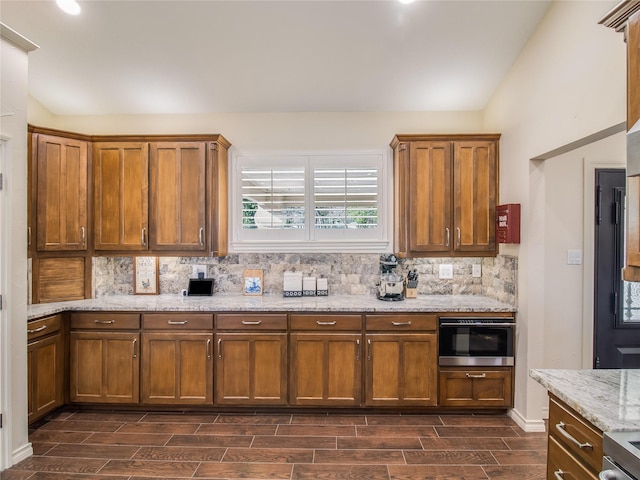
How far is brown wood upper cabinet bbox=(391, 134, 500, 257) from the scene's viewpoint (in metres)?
3.41

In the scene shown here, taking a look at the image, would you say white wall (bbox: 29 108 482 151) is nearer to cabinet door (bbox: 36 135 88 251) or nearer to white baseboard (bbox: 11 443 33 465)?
cabinet door (bbox: 36 135 88 251)

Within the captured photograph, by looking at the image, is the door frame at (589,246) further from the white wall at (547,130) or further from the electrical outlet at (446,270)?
the electrical outlet at (446,270)

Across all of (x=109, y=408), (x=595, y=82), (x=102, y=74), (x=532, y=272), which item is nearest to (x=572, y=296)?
(x=532, y=272)

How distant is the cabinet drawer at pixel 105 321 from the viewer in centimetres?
320

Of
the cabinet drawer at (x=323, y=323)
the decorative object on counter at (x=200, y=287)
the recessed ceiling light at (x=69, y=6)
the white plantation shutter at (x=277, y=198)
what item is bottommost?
the cabinet drawer at (x=323, y=323)

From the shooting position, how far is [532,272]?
2967mm

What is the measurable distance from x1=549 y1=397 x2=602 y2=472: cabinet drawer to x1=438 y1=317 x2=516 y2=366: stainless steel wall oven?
4.81ft

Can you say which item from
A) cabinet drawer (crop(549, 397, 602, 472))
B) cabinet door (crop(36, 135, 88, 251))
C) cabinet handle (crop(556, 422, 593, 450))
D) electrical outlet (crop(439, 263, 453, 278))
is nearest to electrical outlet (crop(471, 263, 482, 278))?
electrical outlet (crop(439, 263, 453, 278))

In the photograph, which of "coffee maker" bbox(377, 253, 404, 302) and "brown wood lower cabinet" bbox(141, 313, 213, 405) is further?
"coffee maker" bbox(377, 253, 404, 302)

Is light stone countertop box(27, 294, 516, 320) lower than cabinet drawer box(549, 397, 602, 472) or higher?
higher

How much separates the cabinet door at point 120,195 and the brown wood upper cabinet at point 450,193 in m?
2.58

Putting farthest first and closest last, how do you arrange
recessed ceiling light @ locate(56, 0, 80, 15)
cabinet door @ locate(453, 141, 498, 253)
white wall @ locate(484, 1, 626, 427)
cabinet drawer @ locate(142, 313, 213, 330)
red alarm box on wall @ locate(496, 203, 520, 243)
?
cabinet door @ locate(453, 141, 498, 253) → cabinet drawer @ locate(142, 313, 213, 330) → red alarm box on wall @ locate(496, 203, 520, 243) → recessed ceiling light @ locate(56, 0, 80, 15) → white wall @ locate(484, 1, 626, 427)

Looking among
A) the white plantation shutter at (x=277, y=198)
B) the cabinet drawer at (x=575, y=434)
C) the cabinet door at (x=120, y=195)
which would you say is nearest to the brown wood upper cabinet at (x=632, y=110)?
the cabinet drawer at (x=575, y=434)

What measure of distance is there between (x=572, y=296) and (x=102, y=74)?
15.9 ft
